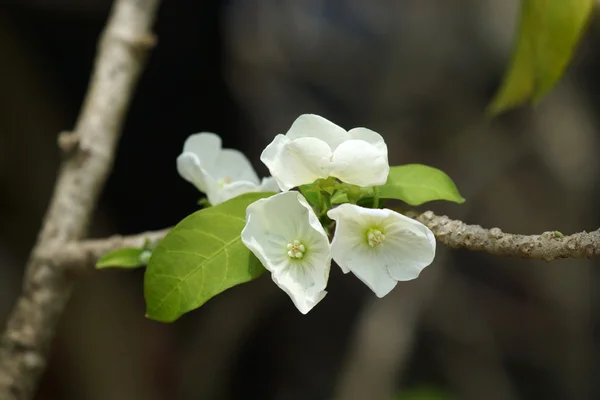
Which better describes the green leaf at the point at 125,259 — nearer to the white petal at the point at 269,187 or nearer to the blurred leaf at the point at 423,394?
the white petal at the point at 269,187

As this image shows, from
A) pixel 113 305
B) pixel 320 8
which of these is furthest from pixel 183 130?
pixel 320 8

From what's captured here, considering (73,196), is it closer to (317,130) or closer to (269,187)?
(269,187)

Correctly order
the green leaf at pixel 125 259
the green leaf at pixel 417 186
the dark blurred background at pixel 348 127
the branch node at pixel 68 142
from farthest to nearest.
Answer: the dark blurred background at pixel 348 127, the branch node at pixel 68 142, the green leaf at pixel 125 259, the green leaf at pixel 417 186

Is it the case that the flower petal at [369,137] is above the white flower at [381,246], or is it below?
above

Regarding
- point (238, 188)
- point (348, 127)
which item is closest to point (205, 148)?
point (238, 188)

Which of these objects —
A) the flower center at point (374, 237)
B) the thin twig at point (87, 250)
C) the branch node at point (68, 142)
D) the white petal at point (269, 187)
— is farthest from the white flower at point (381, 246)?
the branch node at point (68, 142)

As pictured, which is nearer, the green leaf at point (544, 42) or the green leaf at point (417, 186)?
the green leaf at point (417, 186)
